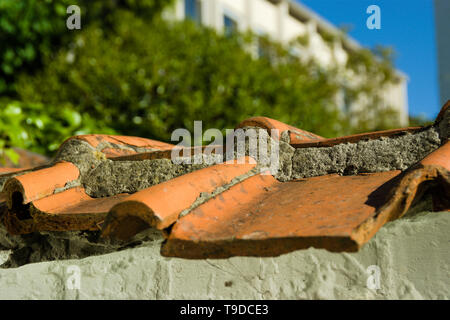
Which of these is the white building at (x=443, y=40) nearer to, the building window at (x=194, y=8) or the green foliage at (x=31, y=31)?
the building window at (x=194, y=8)

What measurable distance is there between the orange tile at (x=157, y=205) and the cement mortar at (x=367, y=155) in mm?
366

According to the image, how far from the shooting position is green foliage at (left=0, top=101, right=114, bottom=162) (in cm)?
383

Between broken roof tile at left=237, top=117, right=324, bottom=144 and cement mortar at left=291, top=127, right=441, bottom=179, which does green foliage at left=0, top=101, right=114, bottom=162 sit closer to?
broken roof tile at left=237, top=117, right=324, bottom=144

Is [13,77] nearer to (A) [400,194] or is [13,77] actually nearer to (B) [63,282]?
(B) [63,282]

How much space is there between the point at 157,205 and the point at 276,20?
12.8 m

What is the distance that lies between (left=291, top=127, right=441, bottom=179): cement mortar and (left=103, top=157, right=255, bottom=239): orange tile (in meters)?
0.37

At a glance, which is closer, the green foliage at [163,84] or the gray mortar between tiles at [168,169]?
the gray mortar between tiles at [168,169]

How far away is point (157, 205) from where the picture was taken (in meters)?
1.19

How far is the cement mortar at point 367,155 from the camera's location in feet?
4.86

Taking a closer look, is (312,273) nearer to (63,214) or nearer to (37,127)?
(63,214)

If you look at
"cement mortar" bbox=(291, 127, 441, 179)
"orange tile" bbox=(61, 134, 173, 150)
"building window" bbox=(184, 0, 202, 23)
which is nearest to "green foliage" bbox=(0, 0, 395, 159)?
"orange tile" bbox=(61, 134, 173, 150)

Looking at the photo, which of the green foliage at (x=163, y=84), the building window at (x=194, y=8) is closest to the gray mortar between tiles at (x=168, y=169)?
the green foliage at (x=163, y=84)

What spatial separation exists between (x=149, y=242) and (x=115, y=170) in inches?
15.8
